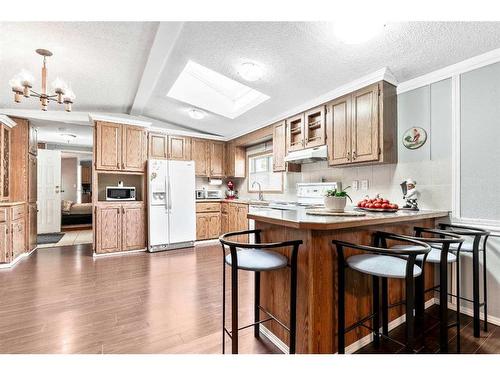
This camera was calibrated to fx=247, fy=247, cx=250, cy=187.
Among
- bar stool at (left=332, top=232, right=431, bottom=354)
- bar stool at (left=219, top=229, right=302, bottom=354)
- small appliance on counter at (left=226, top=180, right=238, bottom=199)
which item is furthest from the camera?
small appliance on counter at (left=226, top=180, right=238, bottom=199)

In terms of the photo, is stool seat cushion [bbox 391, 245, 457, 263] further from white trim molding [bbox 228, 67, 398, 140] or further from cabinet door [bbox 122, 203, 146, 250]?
cabinet door [bbox 122, 203, 146, 250]

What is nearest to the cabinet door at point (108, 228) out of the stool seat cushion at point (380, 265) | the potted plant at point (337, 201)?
the potted plant at point (337, 201)

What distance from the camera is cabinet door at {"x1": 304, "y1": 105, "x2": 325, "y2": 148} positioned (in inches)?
132

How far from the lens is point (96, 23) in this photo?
7.76 ft

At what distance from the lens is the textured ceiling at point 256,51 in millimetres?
2112

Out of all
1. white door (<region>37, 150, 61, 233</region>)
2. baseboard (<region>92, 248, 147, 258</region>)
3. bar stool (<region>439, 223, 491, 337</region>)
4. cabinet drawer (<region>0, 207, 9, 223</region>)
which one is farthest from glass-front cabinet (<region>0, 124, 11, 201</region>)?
bar stool (<region>439, 223, 491, 337</region>)

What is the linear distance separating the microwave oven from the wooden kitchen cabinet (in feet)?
6.70

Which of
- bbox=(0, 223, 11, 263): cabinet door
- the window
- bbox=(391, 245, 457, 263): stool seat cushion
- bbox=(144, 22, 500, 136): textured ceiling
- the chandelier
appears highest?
bbox=(144, 22, 500, 136): textured ceiling

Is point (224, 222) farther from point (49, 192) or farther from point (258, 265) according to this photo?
point (49, 192)

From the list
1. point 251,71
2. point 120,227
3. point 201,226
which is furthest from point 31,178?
point 251,71

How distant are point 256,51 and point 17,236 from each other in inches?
177

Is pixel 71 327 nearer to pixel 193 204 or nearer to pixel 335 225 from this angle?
pixel 335 225

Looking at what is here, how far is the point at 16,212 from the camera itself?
12.6 feet
